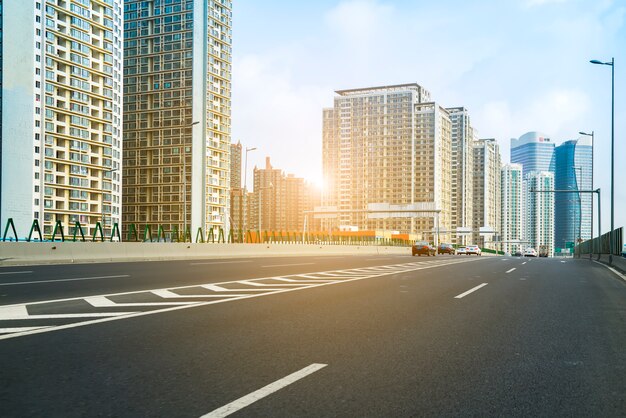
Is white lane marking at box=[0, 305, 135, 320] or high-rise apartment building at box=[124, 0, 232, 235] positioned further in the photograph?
high-rise apartment building at box=[124, 0, 232, 235]

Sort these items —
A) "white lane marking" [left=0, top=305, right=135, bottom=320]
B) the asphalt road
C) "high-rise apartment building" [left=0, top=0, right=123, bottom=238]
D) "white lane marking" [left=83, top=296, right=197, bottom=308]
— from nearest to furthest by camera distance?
the asphalt road → "white lane marking" [left=0, top=305, right=135, bottom=320] → "white lane marking" [left=83, top=296, right=197, bottom=308] → "high-rise apartment building" [left=0, top=0, right=123, bottom=238]

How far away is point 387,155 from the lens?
169 meters

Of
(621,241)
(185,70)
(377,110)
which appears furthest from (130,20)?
(621,241)

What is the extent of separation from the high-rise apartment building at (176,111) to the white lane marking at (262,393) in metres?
101

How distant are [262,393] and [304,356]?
3.91 ft

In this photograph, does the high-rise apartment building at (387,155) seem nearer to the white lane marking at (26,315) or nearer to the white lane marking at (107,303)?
the white lane marking at (107,303)

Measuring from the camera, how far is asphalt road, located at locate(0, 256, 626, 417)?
11.8 feet

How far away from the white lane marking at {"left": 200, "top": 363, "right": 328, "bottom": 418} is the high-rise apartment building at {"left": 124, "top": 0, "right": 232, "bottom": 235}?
332 feet

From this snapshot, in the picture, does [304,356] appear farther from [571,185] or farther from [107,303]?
[571,185]

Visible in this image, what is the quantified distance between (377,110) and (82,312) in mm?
166344

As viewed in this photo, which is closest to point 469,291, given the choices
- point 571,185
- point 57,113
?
point 57,113

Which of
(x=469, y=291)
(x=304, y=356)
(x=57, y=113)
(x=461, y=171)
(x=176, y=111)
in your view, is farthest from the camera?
(x=461, y=171)

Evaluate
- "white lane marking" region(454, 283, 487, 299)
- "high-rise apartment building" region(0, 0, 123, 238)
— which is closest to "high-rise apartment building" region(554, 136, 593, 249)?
"high-rise apartment building" region(0, 0, 123, 238)

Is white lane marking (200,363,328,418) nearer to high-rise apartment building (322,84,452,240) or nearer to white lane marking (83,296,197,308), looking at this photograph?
white lane marking (83,296,197,308)
